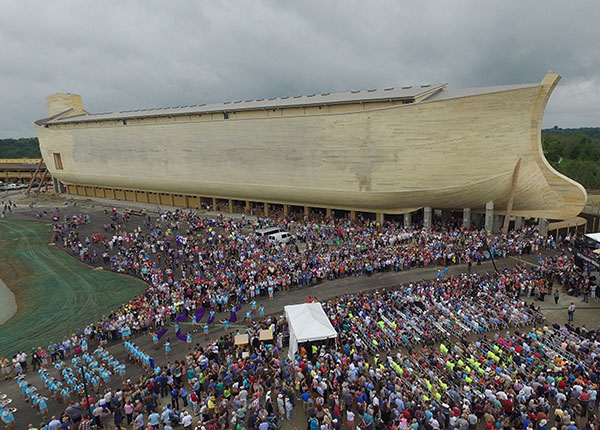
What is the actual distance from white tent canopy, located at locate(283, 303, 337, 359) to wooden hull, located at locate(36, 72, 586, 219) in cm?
2088

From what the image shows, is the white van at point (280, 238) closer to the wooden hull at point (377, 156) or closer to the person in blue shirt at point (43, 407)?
the wooden hull at point (377, 156)

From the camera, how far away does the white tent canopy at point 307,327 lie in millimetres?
13531

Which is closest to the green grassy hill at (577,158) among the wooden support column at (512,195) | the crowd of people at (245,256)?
the wooden support column at (512,195)

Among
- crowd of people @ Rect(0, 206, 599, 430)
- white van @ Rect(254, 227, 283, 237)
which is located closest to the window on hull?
crowd of people @ Rect(0, 206, 599, 430)

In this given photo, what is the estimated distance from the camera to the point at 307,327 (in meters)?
13.9

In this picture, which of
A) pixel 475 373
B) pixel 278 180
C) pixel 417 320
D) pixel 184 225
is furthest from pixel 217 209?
pixel 475 373

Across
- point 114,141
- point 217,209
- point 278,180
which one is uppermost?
point 114,141

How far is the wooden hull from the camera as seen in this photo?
28828 mm

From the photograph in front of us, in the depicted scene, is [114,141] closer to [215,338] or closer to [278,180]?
[278,180]

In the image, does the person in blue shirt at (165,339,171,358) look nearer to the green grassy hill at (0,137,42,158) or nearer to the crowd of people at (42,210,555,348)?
the crowd of people at (42,210,555,348)

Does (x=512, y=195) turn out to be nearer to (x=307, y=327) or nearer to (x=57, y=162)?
(x=307, y=327)

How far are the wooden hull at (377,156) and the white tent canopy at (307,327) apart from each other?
822 inches

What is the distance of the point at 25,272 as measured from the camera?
94.6 feet

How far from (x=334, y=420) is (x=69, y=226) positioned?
40446 millimetres
